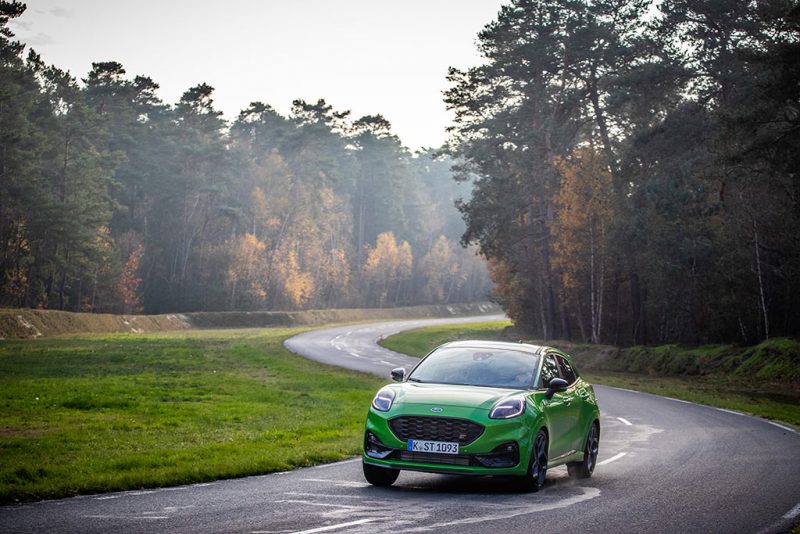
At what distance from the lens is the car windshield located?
39.9 feet

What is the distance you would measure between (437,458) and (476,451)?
454 millimetres

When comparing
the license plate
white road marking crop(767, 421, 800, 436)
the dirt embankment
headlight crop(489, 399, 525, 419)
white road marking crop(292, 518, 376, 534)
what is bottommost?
white road marking crop(767, 421, 800, 436)

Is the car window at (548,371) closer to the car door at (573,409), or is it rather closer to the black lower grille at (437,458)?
the car door at (573,409)

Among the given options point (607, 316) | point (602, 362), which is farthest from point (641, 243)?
point (607, 316)

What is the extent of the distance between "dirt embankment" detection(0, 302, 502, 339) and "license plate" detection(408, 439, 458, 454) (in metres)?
44.8

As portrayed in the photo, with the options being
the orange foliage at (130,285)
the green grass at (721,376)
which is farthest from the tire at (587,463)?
the orange foliage at (130,285)

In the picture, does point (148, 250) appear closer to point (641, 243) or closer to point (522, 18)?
point (522, 18)

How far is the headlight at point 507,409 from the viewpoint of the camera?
11.0 meters

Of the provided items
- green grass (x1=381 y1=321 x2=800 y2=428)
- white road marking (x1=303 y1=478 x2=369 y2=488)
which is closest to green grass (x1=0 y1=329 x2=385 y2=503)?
white road marking (x1=303 y1=478 x2=369 y2=488)

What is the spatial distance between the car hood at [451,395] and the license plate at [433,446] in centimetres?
47

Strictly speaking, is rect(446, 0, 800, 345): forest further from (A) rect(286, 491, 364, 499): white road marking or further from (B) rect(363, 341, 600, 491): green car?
(A) rect(286, 491, 364, 499): white road marking

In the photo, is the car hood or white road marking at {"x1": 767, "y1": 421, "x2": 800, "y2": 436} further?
white road marking at {"x1": 767, "y1": 421, "x2": 800, "y2": 436}

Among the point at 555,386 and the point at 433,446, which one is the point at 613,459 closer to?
the point at 555,386

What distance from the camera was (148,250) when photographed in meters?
98.8
